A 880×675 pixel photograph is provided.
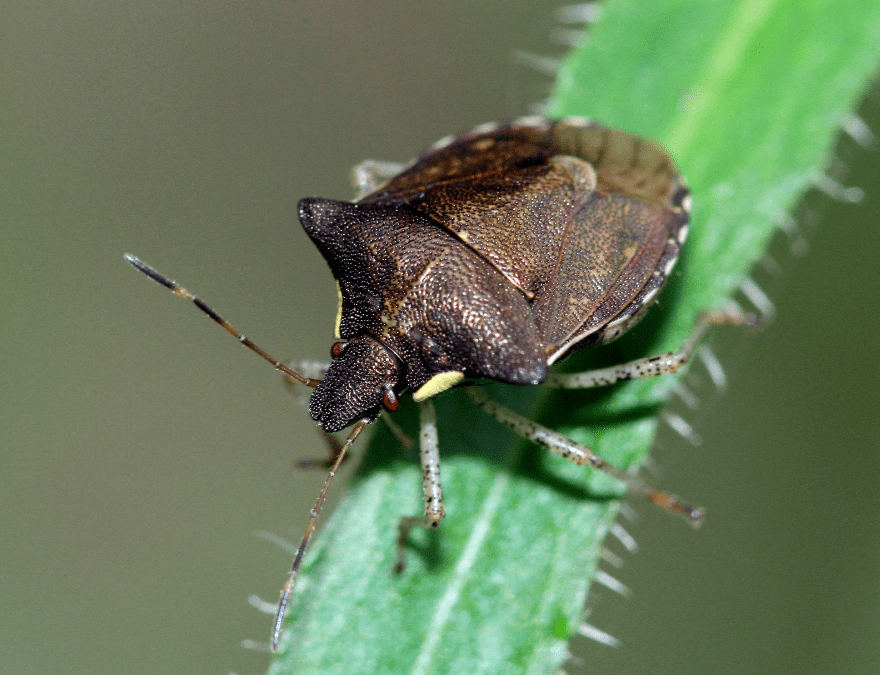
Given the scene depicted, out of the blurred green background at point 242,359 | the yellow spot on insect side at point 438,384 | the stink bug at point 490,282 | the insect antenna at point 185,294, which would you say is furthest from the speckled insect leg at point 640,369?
the insect antenna at point 185,294

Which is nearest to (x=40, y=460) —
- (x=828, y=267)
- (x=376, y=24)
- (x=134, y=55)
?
(x=134, y=55)

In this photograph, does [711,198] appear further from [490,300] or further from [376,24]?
[376,24]

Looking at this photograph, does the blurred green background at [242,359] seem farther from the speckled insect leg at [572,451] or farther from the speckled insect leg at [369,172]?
the speckled insect leg at [369,172]

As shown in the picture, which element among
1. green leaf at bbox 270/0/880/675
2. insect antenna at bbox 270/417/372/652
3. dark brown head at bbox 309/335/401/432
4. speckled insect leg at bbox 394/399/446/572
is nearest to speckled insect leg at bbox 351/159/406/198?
green leaf at bbox 270/0/880/675

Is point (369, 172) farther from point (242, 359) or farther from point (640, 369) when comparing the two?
point (242, 359)

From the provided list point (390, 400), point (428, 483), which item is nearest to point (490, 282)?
point (390, 400)

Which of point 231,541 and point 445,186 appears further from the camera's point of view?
point 231,541

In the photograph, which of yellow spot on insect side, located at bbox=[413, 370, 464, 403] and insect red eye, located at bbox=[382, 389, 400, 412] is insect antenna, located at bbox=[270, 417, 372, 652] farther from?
yellow spot on insect side, located at bbox=[413, 370, 464, 403]

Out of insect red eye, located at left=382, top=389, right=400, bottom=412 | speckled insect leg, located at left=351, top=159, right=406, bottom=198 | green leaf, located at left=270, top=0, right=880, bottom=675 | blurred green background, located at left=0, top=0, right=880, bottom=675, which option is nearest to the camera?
green leaf, located at left=270, top=0, right=880, bottom=675
